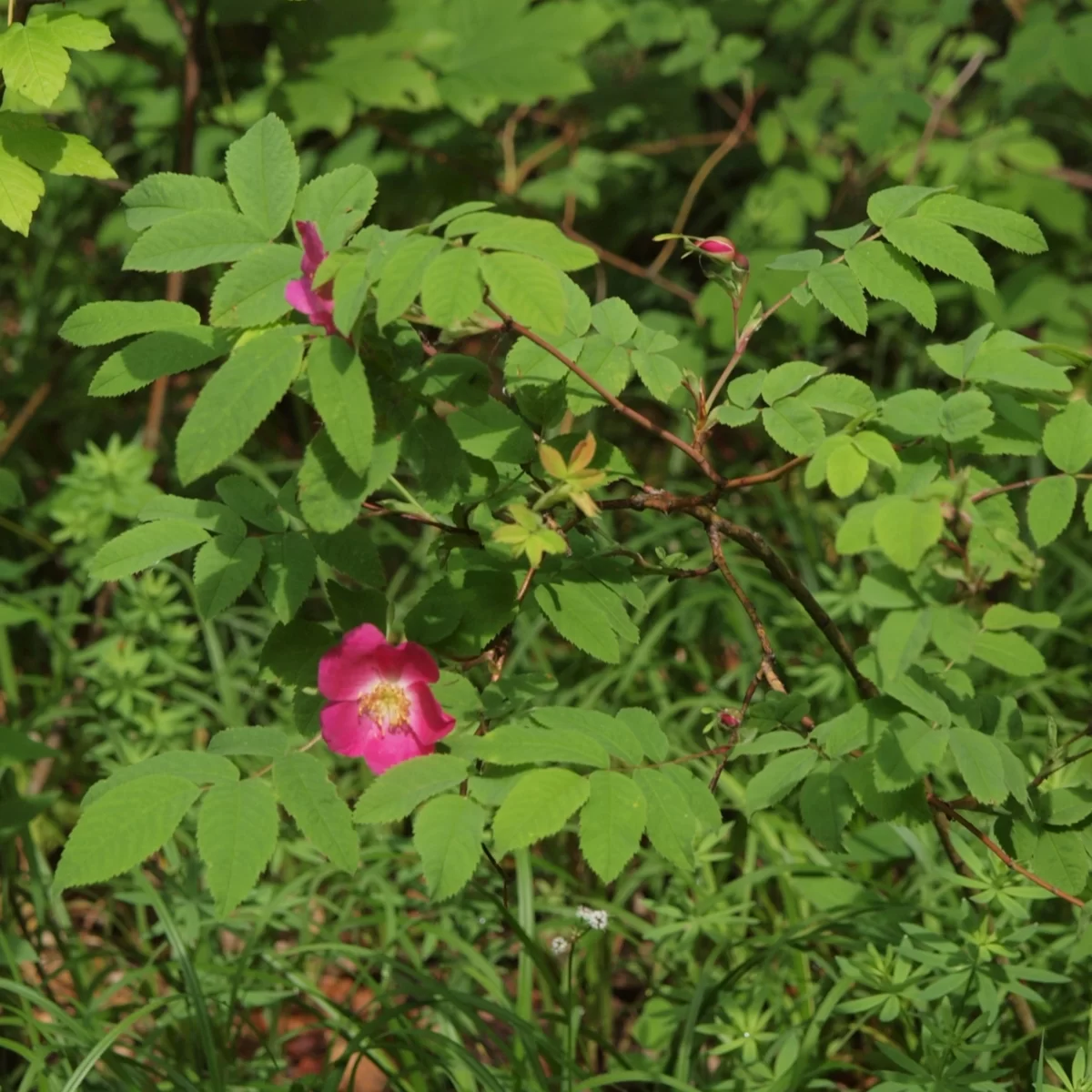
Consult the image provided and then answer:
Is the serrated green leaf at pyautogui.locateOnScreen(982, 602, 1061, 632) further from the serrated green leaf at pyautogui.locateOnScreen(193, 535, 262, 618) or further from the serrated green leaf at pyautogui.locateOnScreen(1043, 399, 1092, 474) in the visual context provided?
the serrated green leaf at pyautogui.locateOnScreen(193, 535, 262, 618)

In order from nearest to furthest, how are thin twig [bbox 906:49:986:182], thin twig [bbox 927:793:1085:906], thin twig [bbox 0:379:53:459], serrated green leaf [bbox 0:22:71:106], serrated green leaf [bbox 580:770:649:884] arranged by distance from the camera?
serrated green leaf [bbox 580:770:649:884]
thin twig [bbox 927:793:1085:906]
serrated green leaf [bbox 0:22:71:106]
thin twig [bbox 0:379:53:459]
thin twig [bbox 906:49:986:182]

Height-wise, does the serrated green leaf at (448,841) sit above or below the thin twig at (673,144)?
above

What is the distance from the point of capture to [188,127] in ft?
9.33

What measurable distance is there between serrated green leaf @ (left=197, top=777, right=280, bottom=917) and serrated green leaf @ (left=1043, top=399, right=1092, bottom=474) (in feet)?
2.72

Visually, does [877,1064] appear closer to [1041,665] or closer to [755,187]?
[1041,665]

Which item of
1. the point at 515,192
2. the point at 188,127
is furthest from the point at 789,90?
the point at 188,127

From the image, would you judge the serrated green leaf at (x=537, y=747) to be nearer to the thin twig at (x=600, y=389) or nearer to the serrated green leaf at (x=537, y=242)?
the thin twig at (x=600, y=389)

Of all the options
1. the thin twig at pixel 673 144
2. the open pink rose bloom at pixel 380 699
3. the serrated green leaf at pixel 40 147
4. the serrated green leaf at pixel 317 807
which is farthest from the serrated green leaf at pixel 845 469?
the thin twig at pixel 673 144

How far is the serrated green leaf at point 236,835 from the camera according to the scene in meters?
1.22

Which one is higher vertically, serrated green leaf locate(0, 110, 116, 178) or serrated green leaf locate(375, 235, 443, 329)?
serrated green leaf locate(375, 235, 443, 329)

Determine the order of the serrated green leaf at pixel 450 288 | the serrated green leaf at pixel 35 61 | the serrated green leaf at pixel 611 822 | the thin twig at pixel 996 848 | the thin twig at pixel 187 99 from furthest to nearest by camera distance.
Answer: the thin twig at pixel 187 99, the serrated green leaf at pixel 35 61, the thin twig at pixel 996 848, the serrated green leaf at pixel 611 822, the serrated green leaf at pixel 450 288

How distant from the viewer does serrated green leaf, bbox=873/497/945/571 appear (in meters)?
1.16

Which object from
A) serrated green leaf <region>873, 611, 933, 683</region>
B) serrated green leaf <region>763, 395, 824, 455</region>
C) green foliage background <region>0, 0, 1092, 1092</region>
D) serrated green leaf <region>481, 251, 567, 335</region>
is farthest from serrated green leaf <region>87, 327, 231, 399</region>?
serrated green leaf <region>873, 611, 933, 683</region>

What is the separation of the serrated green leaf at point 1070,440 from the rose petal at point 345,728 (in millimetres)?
736
